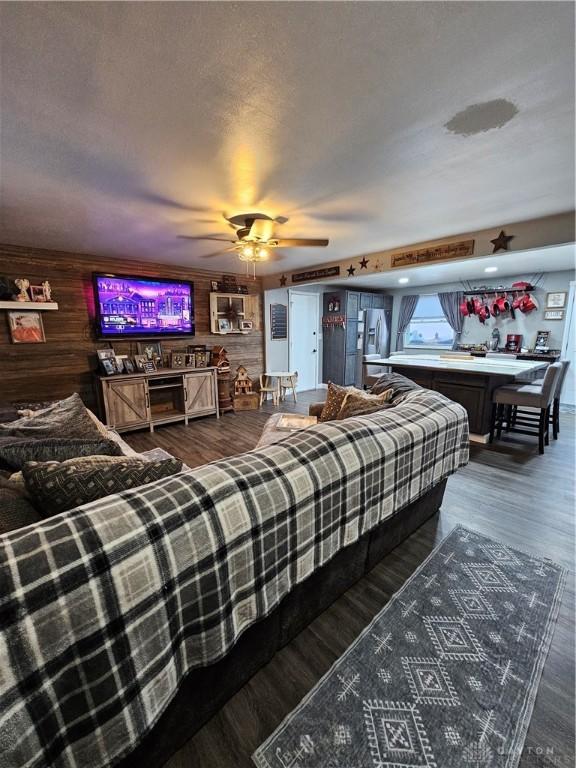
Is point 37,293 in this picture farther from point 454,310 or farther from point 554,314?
point 554,314

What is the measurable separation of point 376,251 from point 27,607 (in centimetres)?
410

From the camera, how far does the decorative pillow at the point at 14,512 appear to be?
96cm

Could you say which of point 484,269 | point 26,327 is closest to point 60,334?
point 26,327

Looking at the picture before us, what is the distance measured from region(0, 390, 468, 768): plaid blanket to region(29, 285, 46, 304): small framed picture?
3.72 metres

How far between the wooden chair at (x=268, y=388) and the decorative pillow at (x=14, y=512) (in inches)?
180

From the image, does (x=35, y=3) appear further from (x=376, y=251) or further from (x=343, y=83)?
(x=376, y=251)

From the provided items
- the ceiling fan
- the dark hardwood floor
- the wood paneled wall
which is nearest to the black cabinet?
the dark hardwood floor

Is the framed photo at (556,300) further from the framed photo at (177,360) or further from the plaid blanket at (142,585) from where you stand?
the framed photo at (177,360)

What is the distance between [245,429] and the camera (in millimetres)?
4352

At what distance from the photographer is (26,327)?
3.54 metres

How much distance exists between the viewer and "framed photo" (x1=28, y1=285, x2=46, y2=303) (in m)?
3.52

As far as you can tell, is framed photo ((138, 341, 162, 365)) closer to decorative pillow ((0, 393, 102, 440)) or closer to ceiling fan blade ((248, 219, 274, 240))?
decorative pillow ((0, 393, 102, 440))

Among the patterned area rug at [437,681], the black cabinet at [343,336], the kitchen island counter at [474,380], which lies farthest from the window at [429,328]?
the patterned area rug at [437,681]

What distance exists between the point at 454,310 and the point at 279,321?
3819mm
